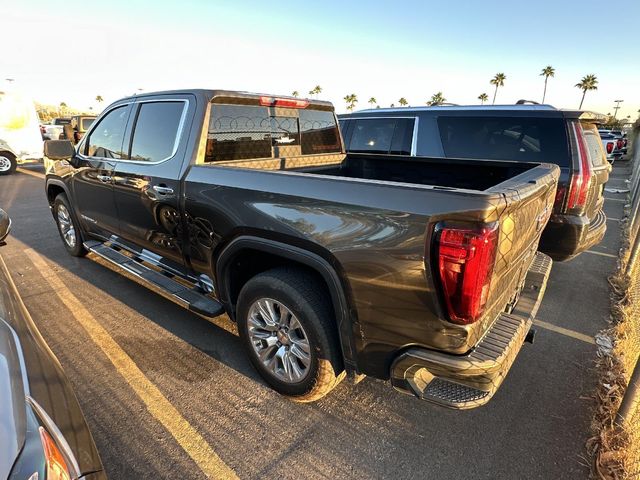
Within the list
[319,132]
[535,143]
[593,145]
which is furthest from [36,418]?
[593,145]

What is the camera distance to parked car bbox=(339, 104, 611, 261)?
4.08m

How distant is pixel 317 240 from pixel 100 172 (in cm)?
308

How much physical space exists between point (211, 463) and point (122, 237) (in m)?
2.73

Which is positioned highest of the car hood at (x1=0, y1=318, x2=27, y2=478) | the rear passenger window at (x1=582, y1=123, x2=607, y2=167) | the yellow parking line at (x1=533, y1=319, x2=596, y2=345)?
the rear passenger window at (x1=582, y1=123, x2=607, y2=167)

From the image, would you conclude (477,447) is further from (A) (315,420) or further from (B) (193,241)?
(B) (193,241)

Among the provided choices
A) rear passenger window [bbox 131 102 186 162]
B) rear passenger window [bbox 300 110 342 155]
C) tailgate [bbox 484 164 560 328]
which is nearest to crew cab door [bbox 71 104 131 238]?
rear passenger window [bbox 131 102 186 162]

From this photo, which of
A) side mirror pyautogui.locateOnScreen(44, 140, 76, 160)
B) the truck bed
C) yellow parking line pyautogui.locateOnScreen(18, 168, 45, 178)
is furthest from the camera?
yellow parking line pyautogui.locateOnScreen(18, 168, 45, 178)

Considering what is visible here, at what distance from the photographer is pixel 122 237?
4.07m

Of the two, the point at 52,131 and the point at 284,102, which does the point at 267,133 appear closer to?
the point at 284,102

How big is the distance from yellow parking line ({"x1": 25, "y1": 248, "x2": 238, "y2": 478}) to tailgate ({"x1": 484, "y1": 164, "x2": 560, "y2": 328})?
70.1 inches

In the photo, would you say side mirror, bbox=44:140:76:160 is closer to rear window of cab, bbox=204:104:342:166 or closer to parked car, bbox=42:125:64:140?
rear window of cab, bbox=204:104:342:166

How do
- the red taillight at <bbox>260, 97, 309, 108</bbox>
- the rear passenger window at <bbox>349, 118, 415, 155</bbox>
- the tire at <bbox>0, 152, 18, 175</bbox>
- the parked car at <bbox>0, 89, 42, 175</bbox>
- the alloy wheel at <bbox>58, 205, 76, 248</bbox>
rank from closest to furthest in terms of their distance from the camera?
the red taillight at <bbox>260, 97, 309, 108</bbox>, the alloy wheel at <bbox>58, 205, 76, 248</bbox>, the rear passenger window at <bbox>349, 118, 415, 155</bbox>, the parked car at <bbox>0, 89, 42, 175</bbox>, the tire at <bbox>0, 152, 18, 175</bbox>

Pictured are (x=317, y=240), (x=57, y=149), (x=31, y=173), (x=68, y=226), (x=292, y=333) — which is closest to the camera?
(x=317, y=240)

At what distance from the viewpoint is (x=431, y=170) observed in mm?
3746
